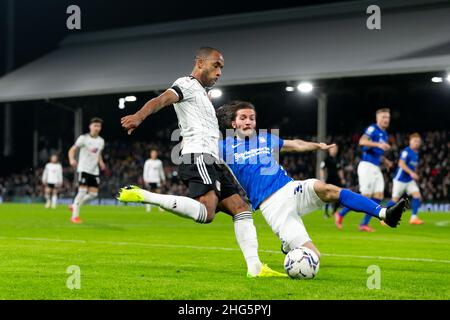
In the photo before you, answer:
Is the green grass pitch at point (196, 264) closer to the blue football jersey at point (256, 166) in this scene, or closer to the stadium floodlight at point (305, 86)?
the blue football jersey at point (256, 166)

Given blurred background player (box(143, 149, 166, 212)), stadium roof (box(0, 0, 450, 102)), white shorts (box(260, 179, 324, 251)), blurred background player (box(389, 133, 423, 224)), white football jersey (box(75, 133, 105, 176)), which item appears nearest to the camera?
white shorts (box(260, 179, 324, 251))

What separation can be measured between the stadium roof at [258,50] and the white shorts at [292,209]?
58.3 ft

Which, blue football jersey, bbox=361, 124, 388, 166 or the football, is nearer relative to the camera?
the football

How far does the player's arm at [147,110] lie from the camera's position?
256 inches

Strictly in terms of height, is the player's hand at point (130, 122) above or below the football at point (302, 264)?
above

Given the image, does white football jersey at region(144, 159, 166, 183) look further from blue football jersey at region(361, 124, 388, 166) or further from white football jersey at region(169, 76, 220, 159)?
white football jersey at region(169, 76, 220, 159)

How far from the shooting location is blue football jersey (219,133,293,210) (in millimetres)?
7539

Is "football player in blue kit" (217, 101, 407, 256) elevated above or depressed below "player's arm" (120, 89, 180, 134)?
below

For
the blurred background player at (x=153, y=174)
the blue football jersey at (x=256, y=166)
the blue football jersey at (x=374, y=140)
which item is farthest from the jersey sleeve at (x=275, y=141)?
the blurred background player at (x=153, y=174)

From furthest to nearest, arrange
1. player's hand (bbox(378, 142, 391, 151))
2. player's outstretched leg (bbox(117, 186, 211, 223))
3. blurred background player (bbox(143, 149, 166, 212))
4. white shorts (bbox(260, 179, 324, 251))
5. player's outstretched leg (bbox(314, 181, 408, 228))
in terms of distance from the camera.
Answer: blurred background player (bbox(143, 149, 166, 212)) < player's hand (bbox(378, 142, 391, 151)) < white shorts (bbox(260, 179, 324, 251)) < player's outstretched leg (bbox(117, 186, 211, 223)) < player's outstretched leg (bbox(314, 181, 408, 228))

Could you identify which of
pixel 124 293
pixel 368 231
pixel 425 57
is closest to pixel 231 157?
pixel 124 293

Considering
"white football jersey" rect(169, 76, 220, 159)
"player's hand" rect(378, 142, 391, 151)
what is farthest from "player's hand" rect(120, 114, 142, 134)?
"player's hand" rect(378, 142, 391, 151)
